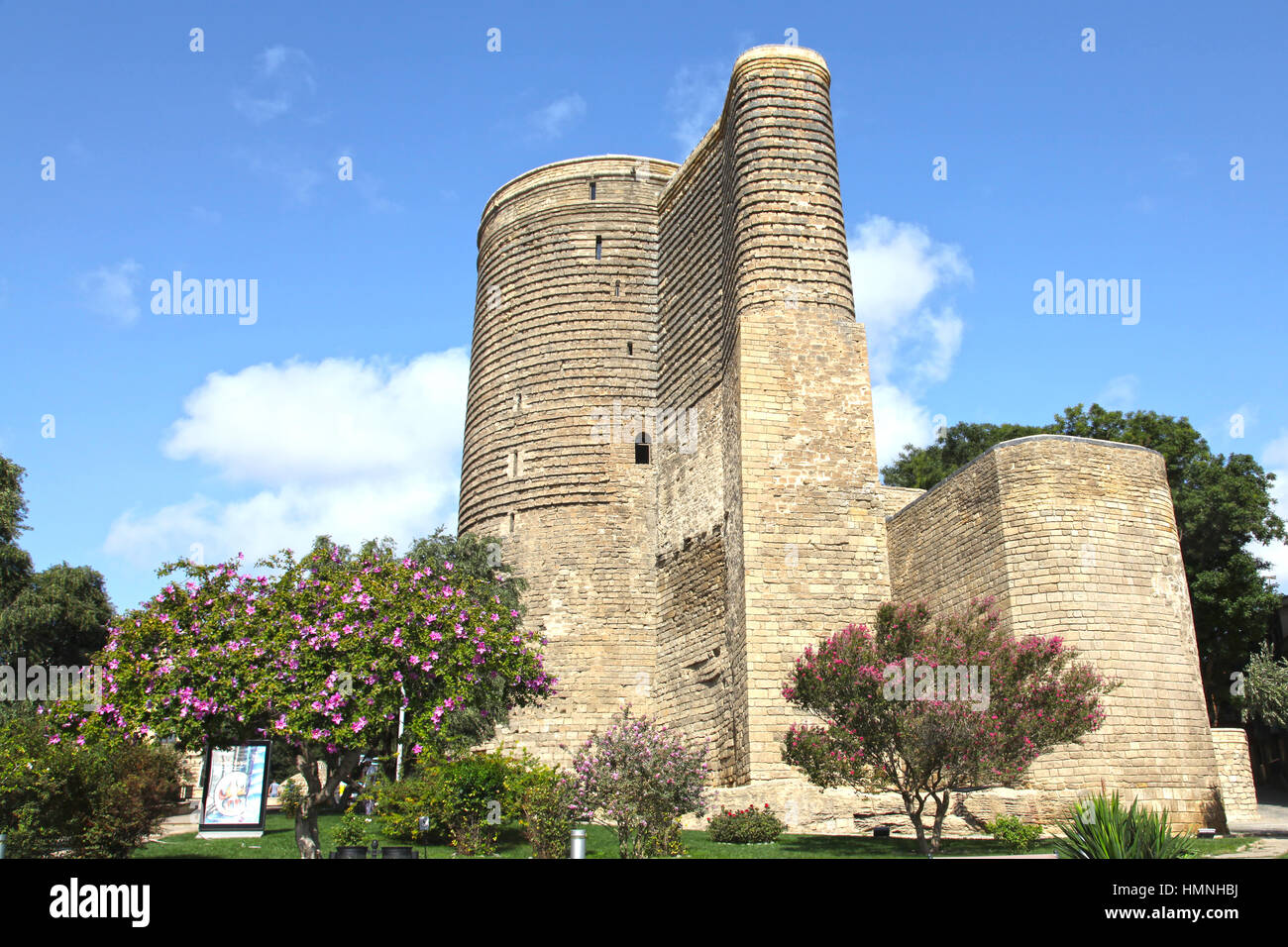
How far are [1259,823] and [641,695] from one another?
12.7 m

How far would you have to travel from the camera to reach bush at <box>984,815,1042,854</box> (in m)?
12.8

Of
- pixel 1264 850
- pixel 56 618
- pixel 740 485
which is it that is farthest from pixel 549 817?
pixel 56 618

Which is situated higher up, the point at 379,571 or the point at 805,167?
the point at 805,167

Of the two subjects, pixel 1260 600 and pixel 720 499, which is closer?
pixel 720 499

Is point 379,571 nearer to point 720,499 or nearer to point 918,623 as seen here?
point 918,623

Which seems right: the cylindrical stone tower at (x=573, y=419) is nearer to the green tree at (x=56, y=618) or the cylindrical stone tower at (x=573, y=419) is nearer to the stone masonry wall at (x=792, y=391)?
the stone masonry wall at (x=792, y=391)

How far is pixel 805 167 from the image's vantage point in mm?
19688

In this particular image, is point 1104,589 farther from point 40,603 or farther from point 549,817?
point 40,603

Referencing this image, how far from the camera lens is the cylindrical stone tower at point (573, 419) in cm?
2252

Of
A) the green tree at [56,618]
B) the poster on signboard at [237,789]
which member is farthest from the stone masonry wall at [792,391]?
the green tree at [56,618]

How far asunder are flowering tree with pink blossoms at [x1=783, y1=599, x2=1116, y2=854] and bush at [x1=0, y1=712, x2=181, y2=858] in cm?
822

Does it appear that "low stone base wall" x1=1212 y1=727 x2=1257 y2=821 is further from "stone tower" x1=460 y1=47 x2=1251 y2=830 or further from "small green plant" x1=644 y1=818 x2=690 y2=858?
"small green plant" x1=644 y1=818 x2=690 y2=858
